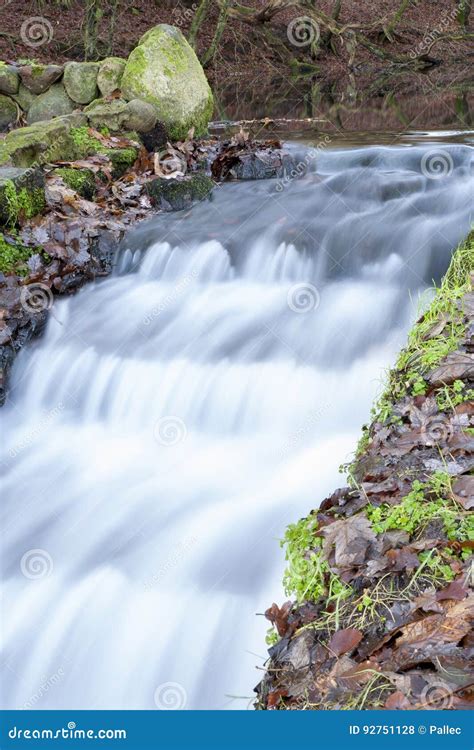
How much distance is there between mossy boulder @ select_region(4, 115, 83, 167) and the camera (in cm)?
687

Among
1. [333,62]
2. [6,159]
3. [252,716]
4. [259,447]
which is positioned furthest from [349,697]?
[333,62]

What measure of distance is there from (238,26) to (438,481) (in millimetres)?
20928

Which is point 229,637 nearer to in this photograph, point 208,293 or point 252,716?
point 252,716

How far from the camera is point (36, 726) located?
92.4 inches
